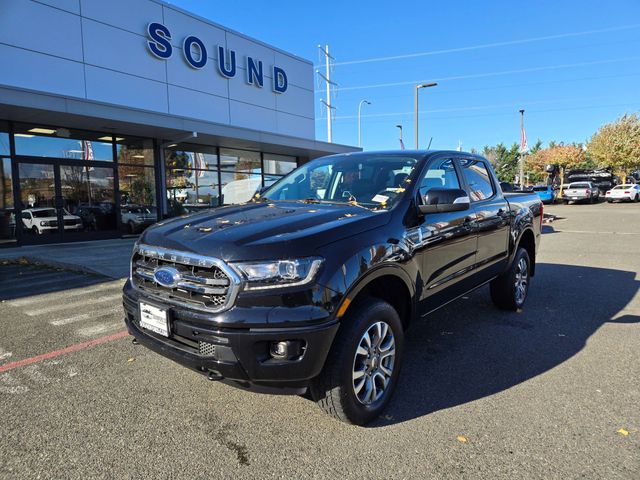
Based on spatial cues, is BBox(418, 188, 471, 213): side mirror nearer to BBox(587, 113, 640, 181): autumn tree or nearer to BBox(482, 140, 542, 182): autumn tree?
BBox(587, 113, 640, 181): autumn tree

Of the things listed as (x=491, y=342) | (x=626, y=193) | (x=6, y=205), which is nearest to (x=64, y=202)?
(x=6, y=205)

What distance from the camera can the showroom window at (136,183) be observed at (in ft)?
46.9

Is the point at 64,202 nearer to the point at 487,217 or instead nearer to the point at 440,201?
the point at 487,217

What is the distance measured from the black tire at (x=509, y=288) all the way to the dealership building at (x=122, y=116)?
10648 mm

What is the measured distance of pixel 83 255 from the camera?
991 centimetres

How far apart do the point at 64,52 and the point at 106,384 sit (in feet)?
40.9

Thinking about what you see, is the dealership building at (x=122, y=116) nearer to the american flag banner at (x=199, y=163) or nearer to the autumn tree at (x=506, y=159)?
the american flag banner at (x=199, y=163)

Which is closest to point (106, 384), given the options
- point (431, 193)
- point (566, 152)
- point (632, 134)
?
point (431, 193)

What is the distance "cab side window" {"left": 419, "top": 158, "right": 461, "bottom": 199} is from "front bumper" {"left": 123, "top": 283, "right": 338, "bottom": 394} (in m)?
1.71

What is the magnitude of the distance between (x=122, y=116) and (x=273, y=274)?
1141 centimetres

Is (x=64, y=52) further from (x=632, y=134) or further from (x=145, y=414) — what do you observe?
(x=632, y=134)

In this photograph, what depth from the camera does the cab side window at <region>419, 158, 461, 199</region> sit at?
145 inches

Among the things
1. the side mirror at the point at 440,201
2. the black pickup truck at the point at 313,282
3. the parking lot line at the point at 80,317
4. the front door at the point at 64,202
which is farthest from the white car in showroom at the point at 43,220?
the side mirror at the point at 440,201

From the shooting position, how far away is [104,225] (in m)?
13.9
